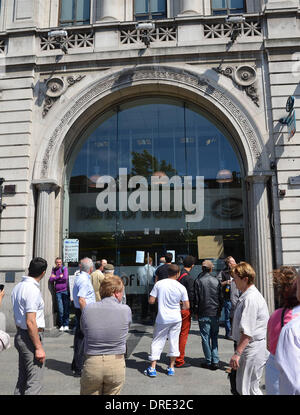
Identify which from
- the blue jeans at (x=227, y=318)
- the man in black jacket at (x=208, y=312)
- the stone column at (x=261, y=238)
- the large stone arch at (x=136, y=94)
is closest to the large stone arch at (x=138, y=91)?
the large stone arch at (x=136, y=94)

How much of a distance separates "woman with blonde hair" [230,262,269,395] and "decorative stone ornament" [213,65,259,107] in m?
7.86

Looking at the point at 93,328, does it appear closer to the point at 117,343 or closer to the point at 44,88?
the point at 117,343

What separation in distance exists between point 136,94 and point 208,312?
788 centimetres

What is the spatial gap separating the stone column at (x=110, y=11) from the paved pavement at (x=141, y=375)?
33.5 feet

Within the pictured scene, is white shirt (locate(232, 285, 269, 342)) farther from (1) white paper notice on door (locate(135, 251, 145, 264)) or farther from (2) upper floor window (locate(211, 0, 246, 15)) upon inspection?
(2) upper floor window (locate(211, 0, 246, 15))

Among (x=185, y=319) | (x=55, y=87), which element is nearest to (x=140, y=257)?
(x=185, y=319)

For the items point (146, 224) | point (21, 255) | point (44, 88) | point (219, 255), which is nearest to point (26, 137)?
point (44, 88)

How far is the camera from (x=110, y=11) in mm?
11211

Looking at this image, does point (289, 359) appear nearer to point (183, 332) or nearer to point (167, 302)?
point (167, 302)

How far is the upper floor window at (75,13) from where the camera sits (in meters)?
11.9

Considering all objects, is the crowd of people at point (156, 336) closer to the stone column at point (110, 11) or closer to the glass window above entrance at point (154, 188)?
the glass window above entrance at point (154, 188)

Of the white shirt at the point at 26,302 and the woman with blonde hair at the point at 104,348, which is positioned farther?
the white shirt at the point at 26,302
